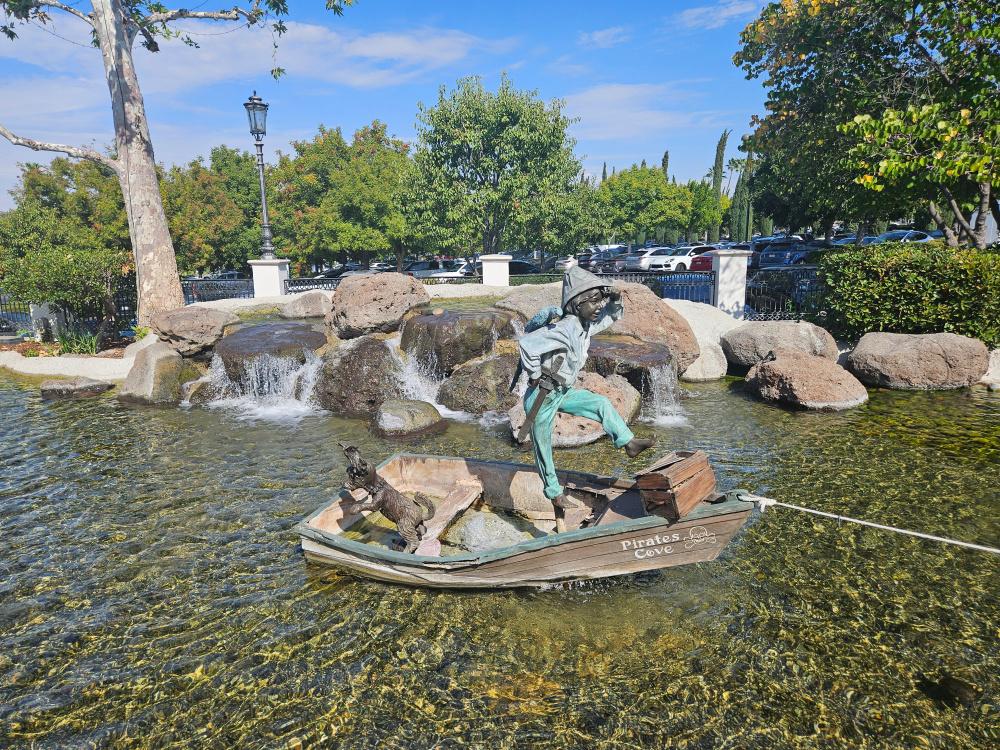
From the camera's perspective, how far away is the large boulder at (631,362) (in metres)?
12.4

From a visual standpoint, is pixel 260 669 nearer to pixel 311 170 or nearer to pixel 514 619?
pixel 514 619

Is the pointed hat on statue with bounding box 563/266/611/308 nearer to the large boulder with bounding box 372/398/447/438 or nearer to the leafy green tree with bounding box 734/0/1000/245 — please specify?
the large boulder with bounding box 372/398/447/438

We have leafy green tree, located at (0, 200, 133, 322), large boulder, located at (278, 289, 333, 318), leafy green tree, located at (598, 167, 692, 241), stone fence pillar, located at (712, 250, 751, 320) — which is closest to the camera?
leafy green tree, located at (0, 200, 133, 322)

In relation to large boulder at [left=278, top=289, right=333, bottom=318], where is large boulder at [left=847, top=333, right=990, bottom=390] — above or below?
below

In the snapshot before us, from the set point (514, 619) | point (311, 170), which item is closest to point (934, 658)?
point (514, 619)

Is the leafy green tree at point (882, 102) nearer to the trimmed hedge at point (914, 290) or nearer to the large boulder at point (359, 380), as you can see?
the trimmed hedge at point (914, 290)

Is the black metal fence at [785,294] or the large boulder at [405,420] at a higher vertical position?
the black metal fence at [785,294]

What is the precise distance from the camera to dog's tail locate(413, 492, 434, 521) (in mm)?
6848

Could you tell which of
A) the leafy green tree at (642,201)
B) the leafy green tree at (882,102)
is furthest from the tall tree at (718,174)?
the leafy green tree at (882,102)

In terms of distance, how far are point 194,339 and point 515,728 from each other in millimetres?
13871

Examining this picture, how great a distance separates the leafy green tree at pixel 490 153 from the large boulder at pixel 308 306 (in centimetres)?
1039

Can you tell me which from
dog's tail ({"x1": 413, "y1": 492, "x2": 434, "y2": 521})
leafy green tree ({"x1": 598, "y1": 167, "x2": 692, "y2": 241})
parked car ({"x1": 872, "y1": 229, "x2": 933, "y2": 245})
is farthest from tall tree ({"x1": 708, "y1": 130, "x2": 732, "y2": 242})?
dog's tail ({"x1": 413, "y1": 492, "x2": 434, "y2": 521})

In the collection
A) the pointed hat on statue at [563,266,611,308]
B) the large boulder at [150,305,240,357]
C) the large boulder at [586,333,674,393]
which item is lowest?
the large boulder at [586,333,674,393]

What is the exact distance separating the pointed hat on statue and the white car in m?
32.1
